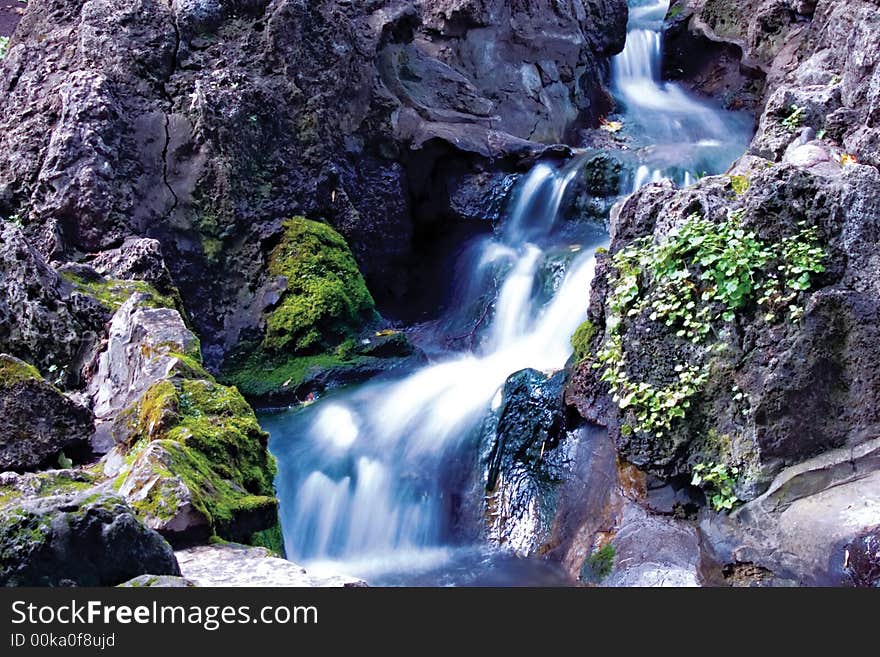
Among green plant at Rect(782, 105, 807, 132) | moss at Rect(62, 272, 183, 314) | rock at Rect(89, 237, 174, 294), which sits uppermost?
green plant at Rect(782, 105, 807, 132)

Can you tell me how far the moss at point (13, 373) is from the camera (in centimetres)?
459

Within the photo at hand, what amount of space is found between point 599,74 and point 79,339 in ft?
39.7

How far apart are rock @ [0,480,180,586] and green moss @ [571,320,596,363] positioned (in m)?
4.33

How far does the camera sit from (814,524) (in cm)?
484

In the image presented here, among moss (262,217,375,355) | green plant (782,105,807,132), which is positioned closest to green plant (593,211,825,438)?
green plant (782,105,807,132)

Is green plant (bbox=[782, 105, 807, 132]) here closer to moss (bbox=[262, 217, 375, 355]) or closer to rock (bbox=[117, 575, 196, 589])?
moss (bbox=[262, 217, 375, 355])

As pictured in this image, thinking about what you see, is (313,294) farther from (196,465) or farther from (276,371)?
(196,465)

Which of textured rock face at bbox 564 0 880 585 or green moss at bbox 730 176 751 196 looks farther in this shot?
green moss at bbox 730 176 751 196

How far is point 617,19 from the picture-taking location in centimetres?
1586

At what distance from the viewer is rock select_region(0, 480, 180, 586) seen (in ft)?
8.76

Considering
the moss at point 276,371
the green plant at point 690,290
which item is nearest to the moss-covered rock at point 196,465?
the green plant at point 690,290

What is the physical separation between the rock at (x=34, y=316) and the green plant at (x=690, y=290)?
4004 millimetres

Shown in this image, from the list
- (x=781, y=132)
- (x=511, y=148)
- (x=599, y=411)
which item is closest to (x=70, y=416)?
(x=599, y=411)

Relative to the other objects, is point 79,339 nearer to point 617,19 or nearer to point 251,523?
point 251,523
